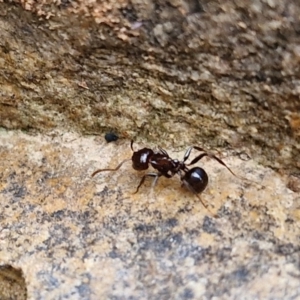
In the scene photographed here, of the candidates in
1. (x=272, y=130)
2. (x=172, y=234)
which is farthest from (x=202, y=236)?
(x=272, y=130)

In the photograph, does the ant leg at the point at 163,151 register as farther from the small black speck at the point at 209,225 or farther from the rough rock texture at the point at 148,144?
the small black speck at the point at 209,225

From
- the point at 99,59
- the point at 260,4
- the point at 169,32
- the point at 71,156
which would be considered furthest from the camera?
the point at 71,156

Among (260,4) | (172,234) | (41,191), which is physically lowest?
(41,191)

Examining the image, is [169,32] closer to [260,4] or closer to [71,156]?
[260,4]

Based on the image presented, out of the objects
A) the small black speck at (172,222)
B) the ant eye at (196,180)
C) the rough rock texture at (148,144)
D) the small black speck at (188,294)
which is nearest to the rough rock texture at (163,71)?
the rough rock texture at (148,144)

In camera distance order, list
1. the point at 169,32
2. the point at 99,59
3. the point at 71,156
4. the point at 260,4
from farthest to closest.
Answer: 1. the point at 71,156
2. the point at 99,59
3. the point at 169,32
4. the point at 260,4

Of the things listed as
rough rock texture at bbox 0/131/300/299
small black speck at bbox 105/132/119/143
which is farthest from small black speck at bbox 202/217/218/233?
small black speck at bbox 105/132/119/143

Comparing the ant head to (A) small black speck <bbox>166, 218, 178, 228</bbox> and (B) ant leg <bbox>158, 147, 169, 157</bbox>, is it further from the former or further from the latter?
(A) small black speck <bbox>166, 218, 178, 228</bbox>

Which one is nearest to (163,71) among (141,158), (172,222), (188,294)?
(141,158)
